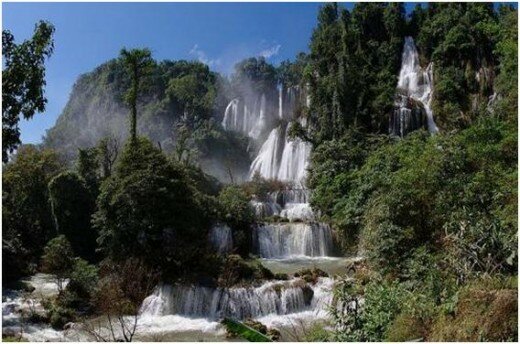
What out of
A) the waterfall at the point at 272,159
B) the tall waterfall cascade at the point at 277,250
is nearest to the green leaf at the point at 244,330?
the tall waterfall cascade at the point at 277,250

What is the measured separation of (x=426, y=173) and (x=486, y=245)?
4263 mm

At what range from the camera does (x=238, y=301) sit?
1441cm

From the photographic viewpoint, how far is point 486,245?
32.7ft

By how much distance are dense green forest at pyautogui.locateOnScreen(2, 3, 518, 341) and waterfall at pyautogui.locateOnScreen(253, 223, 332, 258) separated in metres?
0.54

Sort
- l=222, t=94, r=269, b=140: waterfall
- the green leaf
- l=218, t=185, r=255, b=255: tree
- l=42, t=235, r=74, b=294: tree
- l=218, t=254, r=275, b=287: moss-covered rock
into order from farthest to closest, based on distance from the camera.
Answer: l=222, t=94, r=269, b=140: waterfall
l=218, t=185, r=255, b=255: tree
l=42, t=235, r=74, b=294: tree
l=218, t=254, r=275, b=287: moss-covered rock
the green leaf

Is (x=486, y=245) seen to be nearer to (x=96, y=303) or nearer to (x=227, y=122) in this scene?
(x=96, y=303)

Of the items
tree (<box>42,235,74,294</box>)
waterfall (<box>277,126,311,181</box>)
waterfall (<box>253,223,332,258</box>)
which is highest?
waterfall (<box>277,126,311,181</box>)

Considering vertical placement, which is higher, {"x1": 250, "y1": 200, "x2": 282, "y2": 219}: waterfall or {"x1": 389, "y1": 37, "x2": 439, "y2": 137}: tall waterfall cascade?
{"x1": 389, "y1": 37, "x2": 439, "y2": 137}: tall waterfall cascade

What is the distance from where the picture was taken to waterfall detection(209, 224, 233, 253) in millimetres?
22688

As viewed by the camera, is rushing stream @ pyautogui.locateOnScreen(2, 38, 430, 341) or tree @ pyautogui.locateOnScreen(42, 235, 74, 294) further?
tree @ pyautogui.locateOnScreen(42, 235, 74, 294)

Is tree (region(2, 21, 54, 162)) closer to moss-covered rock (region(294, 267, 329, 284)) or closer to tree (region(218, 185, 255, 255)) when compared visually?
moss-covered rock (region(294, 267, 329, 284))

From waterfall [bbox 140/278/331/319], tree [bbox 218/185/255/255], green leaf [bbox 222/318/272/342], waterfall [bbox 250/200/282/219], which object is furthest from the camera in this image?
waterfall [bbox 250/200/282/219]

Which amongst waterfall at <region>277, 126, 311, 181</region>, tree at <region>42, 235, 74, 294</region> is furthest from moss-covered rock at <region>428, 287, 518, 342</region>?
waterfall at <region>277, 126, 311, 181</region>

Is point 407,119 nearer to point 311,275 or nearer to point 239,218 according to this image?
point 239,218
